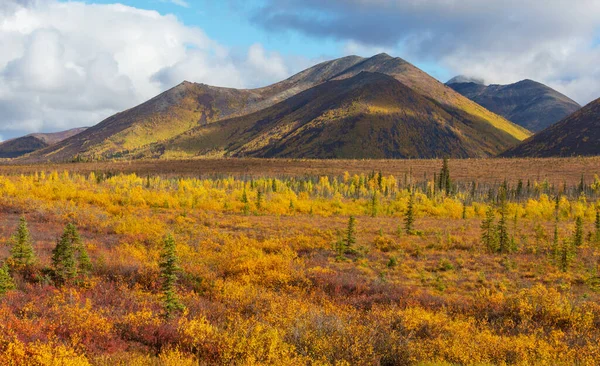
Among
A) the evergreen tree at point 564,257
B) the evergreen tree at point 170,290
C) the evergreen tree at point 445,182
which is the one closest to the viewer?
the evergreen tree at point 170,290

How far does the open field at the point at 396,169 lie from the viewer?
13338 cm

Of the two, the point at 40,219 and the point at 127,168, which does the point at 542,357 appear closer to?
the point at 40,219

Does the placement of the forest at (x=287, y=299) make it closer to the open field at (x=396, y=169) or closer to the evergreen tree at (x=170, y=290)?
the evergreen tree at (x=170, y=290)

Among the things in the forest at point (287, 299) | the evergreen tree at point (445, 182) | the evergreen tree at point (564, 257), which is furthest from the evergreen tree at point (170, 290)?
the evergreen tree at point (445, 182)

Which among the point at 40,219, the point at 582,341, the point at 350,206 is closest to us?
the point at 582,341

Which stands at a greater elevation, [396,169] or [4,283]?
[396,169]

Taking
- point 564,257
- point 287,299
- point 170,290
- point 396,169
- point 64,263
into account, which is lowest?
point 564,257

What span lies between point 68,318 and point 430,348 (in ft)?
31.5

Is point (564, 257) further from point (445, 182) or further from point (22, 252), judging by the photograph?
point (445, 182)

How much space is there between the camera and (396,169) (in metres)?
168

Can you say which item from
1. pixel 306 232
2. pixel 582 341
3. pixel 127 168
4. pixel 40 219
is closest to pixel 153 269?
pixel 582 341

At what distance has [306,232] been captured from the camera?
34562mm

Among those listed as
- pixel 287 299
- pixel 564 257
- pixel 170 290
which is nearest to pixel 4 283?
pixel 170 290

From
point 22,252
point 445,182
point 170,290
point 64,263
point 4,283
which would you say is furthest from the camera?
point 445,182
